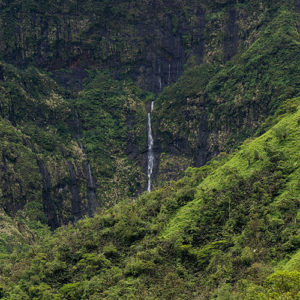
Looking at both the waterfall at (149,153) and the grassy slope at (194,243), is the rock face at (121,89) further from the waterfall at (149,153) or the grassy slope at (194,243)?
the grassy slope at (194,243)

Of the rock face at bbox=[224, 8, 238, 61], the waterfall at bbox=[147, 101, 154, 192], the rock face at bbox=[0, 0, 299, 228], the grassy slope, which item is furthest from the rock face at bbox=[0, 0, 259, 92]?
the grassy slope

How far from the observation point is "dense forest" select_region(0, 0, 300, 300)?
27.5 metres

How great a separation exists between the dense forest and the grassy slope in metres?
0.11

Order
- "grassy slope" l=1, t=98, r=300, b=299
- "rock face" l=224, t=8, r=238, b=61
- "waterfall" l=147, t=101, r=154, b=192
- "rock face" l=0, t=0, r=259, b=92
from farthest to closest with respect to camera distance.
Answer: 1. "rock face" l=0, t=0, r=259, b=92
2. "rock face" l=224, t=8, r=238, b=61
3. "waterfall" l=147, t=101, r=154, b=192
4. "grassy slope" l=1, t=98, r=300, b=299

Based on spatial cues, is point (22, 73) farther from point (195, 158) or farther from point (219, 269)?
point (219, 269)

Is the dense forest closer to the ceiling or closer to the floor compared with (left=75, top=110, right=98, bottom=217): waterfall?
closer to the ceiling

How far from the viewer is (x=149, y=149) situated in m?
69.8

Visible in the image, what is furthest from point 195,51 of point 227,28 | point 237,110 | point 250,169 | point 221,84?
point 250,169

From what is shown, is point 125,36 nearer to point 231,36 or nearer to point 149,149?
point 231,36

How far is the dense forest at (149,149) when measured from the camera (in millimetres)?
27453

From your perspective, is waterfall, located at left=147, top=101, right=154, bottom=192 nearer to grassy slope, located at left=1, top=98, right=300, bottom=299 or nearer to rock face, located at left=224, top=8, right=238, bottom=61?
rock face, located at left=224, top=8, right=238, bottom=61

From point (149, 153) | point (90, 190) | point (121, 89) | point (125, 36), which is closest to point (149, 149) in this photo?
point (149, 153)

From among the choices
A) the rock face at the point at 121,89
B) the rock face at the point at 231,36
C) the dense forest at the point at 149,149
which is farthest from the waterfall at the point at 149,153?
the rock face at the point at 231,36

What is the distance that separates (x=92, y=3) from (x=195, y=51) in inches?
739
